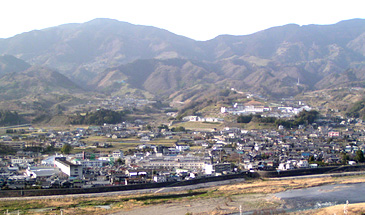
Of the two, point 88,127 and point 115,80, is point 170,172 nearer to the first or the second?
point 88,127

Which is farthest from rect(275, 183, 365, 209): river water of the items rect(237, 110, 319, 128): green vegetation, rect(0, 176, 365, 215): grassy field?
rect(237, 110, 319, 128): green vegetation

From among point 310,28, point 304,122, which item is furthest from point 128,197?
point 310,28

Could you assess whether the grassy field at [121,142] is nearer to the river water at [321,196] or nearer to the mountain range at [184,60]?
the river water at [321,196]

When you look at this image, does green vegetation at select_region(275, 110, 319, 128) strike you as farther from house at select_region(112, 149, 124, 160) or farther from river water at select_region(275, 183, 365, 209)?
river water at select_region(275, 183, 365, 209)

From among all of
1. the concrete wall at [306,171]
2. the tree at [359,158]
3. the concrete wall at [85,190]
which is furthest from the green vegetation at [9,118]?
the tree at [359,158]

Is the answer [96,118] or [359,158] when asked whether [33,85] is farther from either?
[359,158]

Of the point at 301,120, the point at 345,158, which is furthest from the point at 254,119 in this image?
the point at 345,158
